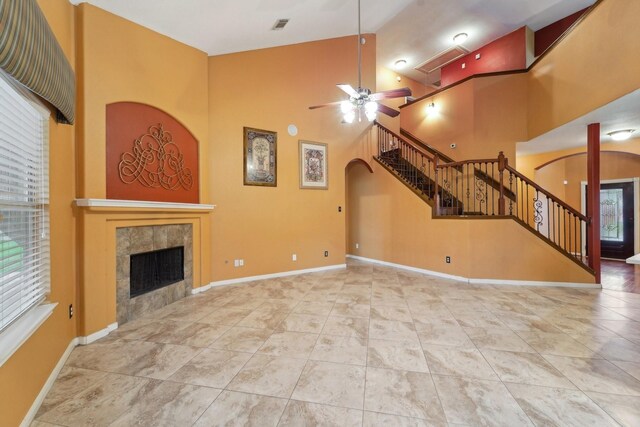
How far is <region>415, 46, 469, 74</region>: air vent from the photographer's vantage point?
705 centimetres

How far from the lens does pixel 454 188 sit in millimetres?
6172

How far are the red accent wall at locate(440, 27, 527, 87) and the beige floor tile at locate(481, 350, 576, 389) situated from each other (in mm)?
6896

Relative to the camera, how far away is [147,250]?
3338 millimetres

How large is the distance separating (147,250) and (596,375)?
187 inches

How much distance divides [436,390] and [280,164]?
14.3ft

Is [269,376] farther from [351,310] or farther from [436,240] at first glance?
[436,240]

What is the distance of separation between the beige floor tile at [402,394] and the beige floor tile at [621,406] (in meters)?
1.08

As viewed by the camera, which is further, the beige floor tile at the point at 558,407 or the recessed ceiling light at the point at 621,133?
the recessed ceiling light at the point at 621,133

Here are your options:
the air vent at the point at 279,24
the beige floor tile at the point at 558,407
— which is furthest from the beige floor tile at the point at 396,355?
the air vent at the point at 279,24

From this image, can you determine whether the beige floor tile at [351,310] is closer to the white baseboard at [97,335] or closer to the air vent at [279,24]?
the white baseboard at [97,335]

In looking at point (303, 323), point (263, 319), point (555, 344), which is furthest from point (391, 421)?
point (555, 344)

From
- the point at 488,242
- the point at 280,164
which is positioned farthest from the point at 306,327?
the point at 488,242

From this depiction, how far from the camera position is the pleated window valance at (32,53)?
124cm

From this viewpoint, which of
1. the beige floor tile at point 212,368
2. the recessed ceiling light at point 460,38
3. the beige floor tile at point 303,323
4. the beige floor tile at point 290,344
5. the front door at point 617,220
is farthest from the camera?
the front door at point 617,220
